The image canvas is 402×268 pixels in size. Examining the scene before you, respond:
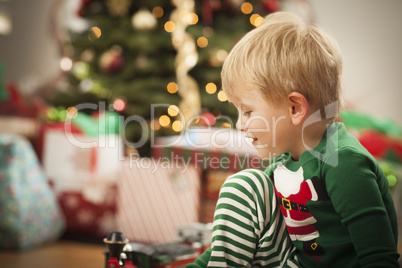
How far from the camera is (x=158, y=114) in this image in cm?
254

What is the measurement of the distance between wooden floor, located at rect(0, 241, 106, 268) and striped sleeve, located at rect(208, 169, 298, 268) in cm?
74

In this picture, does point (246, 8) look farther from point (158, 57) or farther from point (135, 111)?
point (135, 111)

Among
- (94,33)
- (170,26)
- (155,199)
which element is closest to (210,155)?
(155,199)

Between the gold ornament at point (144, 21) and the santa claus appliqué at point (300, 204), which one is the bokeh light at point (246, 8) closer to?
the gold ornament at point (144, 21)

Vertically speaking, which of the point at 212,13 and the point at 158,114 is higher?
the point at 212,13

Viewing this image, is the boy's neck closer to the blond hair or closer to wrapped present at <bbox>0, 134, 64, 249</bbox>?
the blond hair

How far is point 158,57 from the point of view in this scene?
2691 millimetres

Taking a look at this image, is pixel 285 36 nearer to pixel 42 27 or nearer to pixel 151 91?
pixel 151 91

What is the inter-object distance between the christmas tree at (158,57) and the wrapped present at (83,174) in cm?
65

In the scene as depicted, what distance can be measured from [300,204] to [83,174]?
1.21 metres

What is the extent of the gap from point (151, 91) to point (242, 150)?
3.60ft

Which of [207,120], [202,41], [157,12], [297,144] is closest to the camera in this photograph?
[297,144]

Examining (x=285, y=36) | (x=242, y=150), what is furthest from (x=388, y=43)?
(x=285, y=36)

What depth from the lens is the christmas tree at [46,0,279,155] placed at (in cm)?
251
